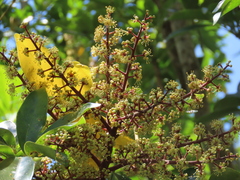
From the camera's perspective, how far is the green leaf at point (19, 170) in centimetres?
87

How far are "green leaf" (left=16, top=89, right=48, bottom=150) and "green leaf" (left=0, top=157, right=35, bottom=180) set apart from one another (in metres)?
0.17

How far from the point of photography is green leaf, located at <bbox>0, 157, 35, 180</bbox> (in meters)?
0.87

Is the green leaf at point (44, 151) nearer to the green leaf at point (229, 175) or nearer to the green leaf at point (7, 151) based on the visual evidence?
the green leaf at point (7, 151)

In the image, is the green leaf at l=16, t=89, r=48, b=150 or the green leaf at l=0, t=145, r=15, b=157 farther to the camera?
the green leaf at l=16, t=89, r=48, b=150

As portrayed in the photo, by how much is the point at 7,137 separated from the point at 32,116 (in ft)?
0.30

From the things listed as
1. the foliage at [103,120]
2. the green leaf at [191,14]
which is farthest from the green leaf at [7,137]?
the green leaf at [191,14]

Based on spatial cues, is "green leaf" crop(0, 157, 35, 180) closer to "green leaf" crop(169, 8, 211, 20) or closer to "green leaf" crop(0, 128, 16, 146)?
"green leaf" crop(0, 128, 16, 146)

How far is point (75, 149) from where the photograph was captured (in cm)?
101

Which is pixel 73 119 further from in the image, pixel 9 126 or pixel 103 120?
pixel 9 126

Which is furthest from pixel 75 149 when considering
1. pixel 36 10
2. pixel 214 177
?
pixel 36 10

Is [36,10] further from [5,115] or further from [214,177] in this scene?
[214,177]

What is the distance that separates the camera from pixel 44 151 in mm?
968

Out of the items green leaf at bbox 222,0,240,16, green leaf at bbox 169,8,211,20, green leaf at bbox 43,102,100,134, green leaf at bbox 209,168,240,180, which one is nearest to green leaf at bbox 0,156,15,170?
green leaf at bbox 43,102,100,134

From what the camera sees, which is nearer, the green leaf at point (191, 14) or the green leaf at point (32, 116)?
the green leaf at point (32, 116)
